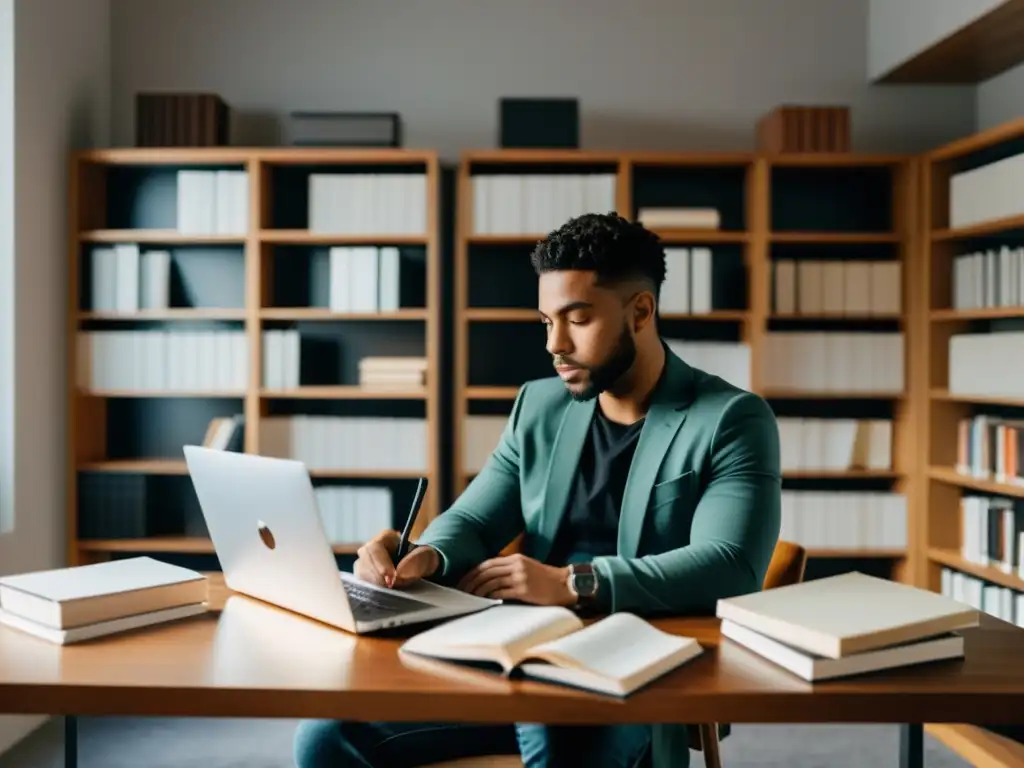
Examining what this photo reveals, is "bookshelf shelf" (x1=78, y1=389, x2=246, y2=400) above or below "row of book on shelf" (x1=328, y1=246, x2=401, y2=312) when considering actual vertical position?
below

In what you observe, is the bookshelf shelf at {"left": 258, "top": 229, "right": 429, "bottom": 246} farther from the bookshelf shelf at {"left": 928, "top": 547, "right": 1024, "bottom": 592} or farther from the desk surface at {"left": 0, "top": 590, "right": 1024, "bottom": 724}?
the desk surface at {"left": 0, "top": 590, "right": 1024, "bottom": 724}

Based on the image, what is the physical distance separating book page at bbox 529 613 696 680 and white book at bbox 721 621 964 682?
0.09 metres

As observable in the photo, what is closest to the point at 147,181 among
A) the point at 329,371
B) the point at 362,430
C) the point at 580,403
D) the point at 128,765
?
the point at 329,371

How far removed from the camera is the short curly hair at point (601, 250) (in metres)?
2.00

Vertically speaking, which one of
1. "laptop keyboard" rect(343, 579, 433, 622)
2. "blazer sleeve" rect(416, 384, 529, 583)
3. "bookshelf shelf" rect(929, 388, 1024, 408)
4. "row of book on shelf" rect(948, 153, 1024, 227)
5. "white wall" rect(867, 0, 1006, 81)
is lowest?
"laptop keyboard" rect(343, 579, 433, 622)

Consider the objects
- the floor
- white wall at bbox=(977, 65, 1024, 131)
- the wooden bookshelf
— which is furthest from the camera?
white wall at bbox=(977, 65, 1024, 131)

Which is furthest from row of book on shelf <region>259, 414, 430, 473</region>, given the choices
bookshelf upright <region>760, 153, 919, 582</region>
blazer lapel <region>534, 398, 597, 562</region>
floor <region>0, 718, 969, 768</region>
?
blazer lapel <region>534, 398, 597, 562</region>

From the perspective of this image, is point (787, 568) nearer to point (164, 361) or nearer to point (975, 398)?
point (975, 398)

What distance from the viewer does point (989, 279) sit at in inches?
144

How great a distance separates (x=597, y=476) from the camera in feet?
6.84

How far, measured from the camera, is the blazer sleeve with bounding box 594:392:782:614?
1605mm

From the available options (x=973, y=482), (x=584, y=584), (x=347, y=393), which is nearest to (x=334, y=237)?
(x=347, y=393)

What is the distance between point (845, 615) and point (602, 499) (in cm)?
74

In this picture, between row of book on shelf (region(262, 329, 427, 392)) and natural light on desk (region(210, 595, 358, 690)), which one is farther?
row of book on shelf (region(262, 329, 427, 392))
